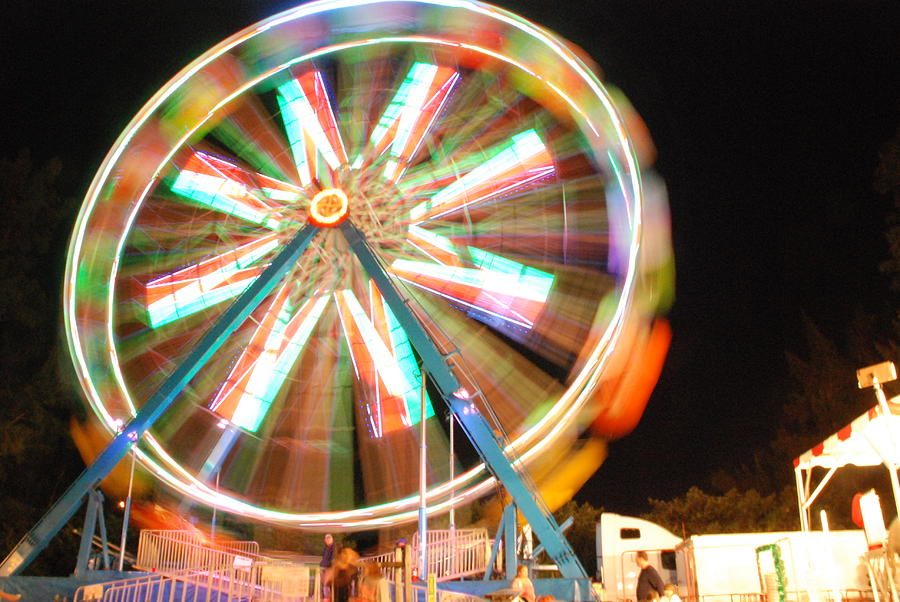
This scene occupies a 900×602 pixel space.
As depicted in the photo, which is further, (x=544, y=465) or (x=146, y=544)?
(x=544, y=465)

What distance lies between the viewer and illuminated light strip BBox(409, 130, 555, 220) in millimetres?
15398

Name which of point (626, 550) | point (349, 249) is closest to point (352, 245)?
point (349, 249)

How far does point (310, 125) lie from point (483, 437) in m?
7.38

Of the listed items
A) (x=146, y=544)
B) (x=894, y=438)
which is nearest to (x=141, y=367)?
(x=146, y=544)

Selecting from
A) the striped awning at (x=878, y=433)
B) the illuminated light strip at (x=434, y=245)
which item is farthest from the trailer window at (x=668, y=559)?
the illuminated light strip at (x=434, y=245)

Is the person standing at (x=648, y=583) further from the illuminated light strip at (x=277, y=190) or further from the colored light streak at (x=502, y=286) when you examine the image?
the illuminated light strip at (x=277, y=190)

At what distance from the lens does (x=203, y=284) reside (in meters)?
16.5

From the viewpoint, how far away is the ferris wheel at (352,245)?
50.1ft

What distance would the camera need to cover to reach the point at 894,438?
8484mm

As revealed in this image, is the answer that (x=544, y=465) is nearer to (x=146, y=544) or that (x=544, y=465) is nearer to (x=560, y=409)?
(x=560, y=409)

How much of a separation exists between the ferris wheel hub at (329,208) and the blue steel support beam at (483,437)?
1.03m

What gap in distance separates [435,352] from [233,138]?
6.68m

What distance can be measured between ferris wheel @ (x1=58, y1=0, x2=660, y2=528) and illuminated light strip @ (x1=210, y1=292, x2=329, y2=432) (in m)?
0.05

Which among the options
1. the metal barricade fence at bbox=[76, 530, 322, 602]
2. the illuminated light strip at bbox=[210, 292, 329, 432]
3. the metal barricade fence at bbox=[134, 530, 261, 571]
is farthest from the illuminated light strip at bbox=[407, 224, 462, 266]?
the metal barricade fence at bbox=[134, 530, 261, 571]
